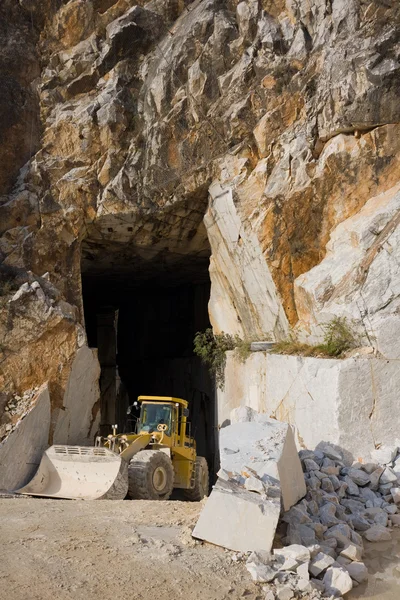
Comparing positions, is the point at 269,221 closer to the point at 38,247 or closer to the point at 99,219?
the point at 99,219

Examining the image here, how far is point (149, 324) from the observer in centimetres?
2469

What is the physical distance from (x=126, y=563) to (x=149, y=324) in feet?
63.9

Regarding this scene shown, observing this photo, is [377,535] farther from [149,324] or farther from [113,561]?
[149,324]

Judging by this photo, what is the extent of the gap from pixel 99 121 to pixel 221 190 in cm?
400

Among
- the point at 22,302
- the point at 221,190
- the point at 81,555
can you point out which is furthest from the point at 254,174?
the point at 81,555

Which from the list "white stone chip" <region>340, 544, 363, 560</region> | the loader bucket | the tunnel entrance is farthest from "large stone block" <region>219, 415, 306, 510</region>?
the tunnel entrance

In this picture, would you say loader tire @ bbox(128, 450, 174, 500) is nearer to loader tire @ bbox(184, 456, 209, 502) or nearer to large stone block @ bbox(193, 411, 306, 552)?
loader tire @ bbox(184, 456, 209, 502)

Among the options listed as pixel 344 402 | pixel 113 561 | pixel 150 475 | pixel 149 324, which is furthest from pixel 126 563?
pixel 149 324

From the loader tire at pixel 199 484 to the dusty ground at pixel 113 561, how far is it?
509 centimetres

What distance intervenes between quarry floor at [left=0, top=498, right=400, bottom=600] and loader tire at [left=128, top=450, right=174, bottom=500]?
287 centimetres

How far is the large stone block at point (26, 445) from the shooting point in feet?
41.5

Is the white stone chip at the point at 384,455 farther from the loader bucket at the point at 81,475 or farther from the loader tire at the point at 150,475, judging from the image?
the loader bucket at the point at 81,475

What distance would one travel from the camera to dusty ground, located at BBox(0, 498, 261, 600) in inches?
190

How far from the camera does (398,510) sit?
6.97m
